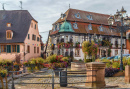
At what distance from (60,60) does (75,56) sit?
1546 centimetres

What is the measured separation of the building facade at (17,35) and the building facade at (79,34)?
15.3 feet

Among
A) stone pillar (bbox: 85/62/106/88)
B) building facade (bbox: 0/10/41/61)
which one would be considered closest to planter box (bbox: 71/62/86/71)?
stone pillar (bbox: 85/62/106/88)

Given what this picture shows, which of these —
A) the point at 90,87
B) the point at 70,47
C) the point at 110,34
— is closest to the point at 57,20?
the point at 70,47

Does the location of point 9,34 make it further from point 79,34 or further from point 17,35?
point 79,34

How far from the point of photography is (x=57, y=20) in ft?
110

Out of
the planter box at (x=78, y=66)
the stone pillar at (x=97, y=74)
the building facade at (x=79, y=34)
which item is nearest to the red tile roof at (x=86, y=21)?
the building facade at (x=79, y=34)

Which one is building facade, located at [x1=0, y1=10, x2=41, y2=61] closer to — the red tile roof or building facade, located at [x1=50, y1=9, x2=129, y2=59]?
building facade, located at [x1=50, y1=9, x2=129, y2=59]

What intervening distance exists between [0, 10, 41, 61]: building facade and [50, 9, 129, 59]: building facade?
15.3ft

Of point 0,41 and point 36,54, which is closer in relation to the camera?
point 0,41

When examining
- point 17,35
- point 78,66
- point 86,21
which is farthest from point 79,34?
point 78,66

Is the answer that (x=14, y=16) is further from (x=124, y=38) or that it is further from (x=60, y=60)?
(x=124, y=38)

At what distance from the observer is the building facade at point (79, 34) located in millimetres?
29533

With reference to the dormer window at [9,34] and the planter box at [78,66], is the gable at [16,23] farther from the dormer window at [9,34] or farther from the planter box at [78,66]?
the planter box at [78,66]

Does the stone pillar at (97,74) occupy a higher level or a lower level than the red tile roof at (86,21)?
lower
